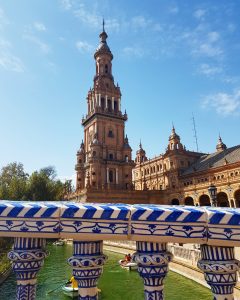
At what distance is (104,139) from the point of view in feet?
173

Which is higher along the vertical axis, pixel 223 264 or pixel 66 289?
Result: pixel 223 264

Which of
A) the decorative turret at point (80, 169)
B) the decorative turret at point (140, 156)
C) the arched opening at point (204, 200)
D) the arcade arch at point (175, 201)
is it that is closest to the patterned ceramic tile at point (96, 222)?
the arched opening at point (204, 200)

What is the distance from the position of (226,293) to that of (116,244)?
28.9 m

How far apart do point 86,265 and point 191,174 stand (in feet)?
157

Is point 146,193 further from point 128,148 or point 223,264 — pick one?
point 223,264

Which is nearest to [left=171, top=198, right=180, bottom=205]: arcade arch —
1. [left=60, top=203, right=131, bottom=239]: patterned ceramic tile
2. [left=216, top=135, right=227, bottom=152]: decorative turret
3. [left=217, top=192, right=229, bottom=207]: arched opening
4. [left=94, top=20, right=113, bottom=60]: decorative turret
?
[left=217, top=192, right=229, bottom=207]: arched opening

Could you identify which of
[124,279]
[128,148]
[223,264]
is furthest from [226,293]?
[128,148]

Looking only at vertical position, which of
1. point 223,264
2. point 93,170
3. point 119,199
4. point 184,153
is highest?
point 184,153

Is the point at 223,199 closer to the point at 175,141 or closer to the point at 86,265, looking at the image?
the point at 175,141

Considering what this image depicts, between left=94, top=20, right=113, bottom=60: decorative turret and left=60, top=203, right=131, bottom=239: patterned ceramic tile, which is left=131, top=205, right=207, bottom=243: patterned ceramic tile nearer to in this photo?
left=60, top=203, right=131, bottom=239: patterned ceramic tile

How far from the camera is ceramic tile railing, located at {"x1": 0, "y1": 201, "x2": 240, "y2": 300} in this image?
3088mm

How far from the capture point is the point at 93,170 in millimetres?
48625

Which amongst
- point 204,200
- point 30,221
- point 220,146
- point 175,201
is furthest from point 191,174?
point 30,221

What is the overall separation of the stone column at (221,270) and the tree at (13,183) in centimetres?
3901
